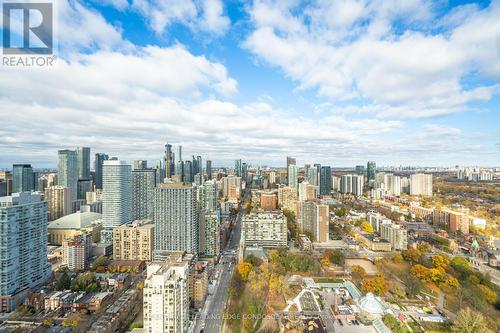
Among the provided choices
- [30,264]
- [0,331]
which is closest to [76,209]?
[30,264]

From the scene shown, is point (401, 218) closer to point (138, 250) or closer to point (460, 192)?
point (460, 192)

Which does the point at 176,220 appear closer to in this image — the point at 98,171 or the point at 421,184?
the point at 98,171

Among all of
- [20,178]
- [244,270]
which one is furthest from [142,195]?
[20,178]

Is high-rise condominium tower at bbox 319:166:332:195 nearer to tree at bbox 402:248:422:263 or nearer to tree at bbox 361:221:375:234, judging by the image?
tree at bbox 361:221:375:234

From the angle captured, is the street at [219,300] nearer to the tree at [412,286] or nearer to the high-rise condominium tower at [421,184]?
the tree at [412,286]

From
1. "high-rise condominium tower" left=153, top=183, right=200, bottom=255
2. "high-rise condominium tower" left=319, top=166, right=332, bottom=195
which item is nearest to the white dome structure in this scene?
"high-rise condominium tower" left=153, top=183, right=200, bottom=255

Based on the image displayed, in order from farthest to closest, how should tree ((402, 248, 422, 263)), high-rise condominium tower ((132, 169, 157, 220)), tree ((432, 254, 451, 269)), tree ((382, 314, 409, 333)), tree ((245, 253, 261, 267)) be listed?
high-rise condominium tower ((132, 169, 157, 220)), tree ((402, 248, 422, 263)), tree ((245, 253, 261, 267)), tree ((432, 254, 451, 269)), tree ((382, 314, 409, 333))
